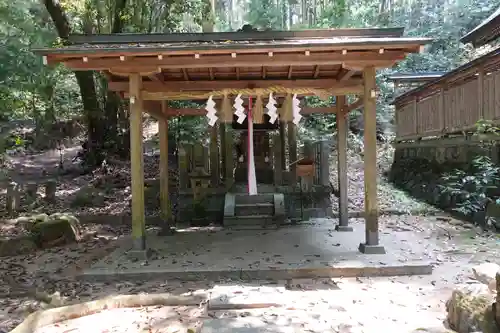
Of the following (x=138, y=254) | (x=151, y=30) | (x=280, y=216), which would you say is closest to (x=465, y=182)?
(x=280, y=216)

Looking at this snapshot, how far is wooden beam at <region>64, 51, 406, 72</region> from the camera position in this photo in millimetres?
6703

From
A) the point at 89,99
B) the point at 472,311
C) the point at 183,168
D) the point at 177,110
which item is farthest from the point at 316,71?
the point at 89,99

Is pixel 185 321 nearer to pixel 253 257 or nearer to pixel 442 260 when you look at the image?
pixel 253 257

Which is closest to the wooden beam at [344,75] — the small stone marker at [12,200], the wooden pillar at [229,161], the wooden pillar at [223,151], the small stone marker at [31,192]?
the wooden pillar at [229,161]

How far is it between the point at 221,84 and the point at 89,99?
7.62 meters

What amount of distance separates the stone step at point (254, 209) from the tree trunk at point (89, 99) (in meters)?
6.32

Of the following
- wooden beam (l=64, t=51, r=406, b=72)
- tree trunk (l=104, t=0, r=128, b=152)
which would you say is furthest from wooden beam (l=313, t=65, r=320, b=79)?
tree trunk (l=104, t=0, r=128, b=152)

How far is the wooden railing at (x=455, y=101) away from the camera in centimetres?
941

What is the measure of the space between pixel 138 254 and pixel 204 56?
11.5 ft

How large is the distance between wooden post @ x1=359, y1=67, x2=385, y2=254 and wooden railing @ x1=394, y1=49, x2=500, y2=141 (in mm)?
3639

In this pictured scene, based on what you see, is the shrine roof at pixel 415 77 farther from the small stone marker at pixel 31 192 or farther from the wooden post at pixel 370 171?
the small stone marker at pixel 31 192

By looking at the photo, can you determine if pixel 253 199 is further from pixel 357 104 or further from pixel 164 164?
pixel 357 104

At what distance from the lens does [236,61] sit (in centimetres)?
678

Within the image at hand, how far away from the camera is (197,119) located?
55.6 feet
